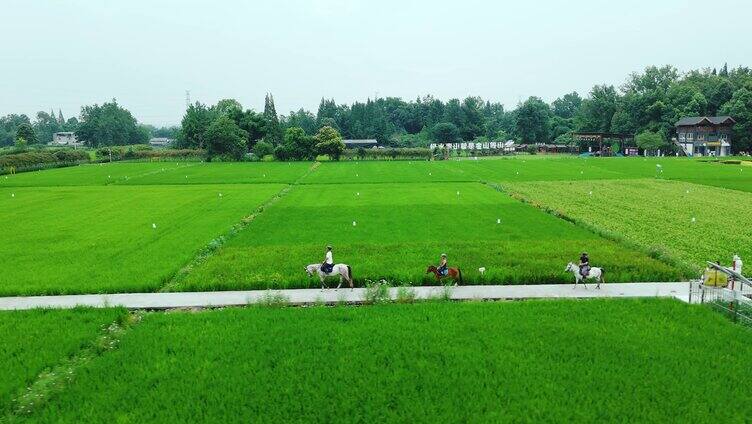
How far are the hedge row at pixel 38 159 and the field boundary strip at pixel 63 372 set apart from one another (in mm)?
78288

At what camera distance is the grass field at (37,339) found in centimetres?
1130

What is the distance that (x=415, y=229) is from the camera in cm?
2961

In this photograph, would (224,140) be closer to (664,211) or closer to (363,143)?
(363,143)

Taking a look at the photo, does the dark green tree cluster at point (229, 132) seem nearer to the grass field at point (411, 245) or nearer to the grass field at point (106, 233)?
the grass field at point (106, 233)

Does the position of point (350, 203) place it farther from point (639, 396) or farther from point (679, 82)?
point (679, 82)

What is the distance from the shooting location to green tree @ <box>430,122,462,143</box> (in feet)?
488

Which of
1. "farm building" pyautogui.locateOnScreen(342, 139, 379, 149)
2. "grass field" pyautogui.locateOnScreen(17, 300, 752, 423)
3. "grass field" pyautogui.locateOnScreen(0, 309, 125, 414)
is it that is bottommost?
"grass field" pyautogui.locateOnScreen(17, 300, 752, 423)

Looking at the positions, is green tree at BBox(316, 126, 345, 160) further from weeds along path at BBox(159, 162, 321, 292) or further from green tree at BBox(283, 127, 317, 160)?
weeds along path at BBox(159, 162, 321, 292)

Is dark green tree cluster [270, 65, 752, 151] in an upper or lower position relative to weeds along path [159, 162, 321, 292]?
upper

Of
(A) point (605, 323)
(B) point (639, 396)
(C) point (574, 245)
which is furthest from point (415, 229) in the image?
(B) point (639, 396)

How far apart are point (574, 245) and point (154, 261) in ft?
62.9

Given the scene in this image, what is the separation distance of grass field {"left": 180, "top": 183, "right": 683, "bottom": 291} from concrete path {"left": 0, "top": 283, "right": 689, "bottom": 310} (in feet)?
2.56

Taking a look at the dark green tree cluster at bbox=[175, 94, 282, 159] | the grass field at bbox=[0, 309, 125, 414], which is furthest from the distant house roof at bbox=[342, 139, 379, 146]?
the grass field at bbox=[0, 309, 125, 414]

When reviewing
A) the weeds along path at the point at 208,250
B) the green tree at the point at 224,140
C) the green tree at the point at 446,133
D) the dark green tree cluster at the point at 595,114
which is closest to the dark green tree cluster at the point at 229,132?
the green tree at the point at 224,140
